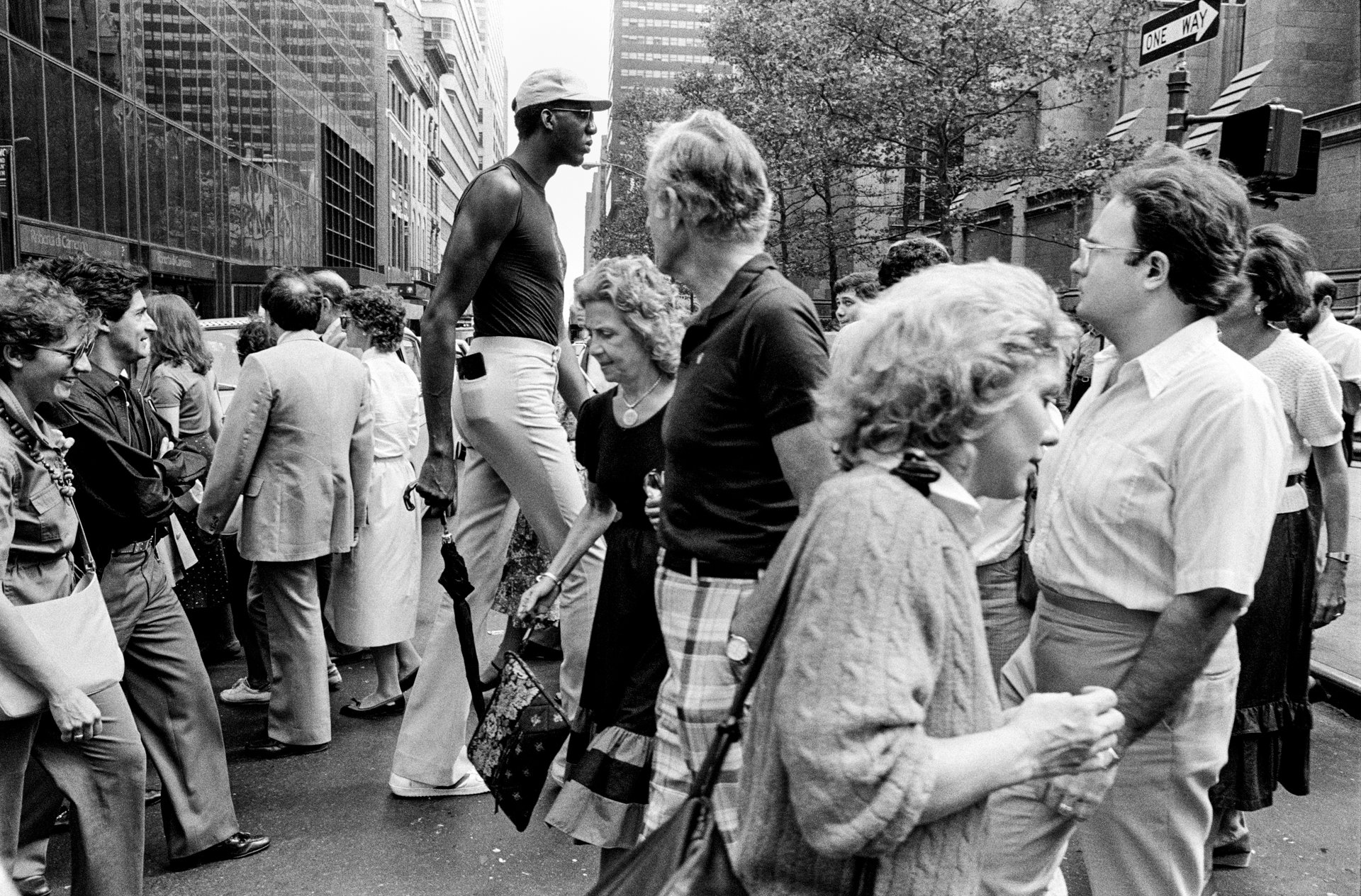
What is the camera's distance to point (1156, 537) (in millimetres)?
2268

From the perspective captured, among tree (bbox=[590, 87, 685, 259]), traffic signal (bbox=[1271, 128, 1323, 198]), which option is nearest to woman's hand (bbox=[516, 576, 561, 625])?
traffic signal (bbox=[1271, 128, 1323, 198])

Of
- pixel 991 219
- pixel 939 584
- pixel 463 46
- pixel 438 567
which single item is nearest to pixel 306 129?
pixel 991 219

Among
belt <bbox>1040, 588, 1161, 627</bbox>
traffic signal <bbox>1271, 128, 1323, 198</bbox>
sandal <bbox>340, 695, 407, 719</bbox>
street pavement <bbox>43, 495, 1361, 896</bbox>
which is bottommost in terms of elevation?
sandal <bbox>340, 695, 407, 719</bbox>

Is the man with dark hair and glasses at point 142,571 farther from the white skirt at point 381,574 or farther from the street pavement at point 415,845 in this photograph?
the white skirt at point 381,574

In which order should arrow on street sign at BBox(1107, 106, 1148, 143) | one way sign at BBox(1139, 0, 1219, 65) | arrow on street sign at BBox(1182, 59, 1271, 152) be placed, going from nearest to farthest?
one way sign at BBox(1139, 0, 1219, 65)
arrow on street sign at BBox(1182, 59, 1271, 152)
arrow on street sign at BBox(1107, 106, 1148, 143)

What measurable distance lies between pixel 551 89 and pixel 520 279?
2.18 feet

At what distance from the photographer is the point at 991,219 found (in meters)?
33.3

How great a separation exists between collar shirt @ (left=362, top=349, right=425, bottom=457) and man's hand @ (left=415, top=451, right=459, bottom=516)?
235cm

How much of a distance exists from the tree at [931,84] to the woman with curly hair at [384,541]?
1470cm

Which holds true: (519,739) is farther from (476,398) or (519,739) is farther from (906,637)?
(906,637)

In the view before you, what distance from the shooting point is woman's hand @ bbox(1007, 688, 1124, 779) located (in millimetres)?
1604

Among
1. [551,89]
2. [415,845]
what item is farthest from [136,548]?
[551,89]

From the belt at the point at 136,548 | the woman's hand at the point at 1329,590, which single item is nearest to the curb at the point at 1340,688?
the woman's hand at the point at 1329,590

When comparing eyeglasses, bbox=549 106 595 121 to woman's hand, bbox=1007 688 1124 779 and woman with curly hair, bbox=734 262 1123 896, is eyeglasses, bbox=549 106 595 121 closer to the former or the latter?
woman with curly hair, bbox=734 262 1123 896
